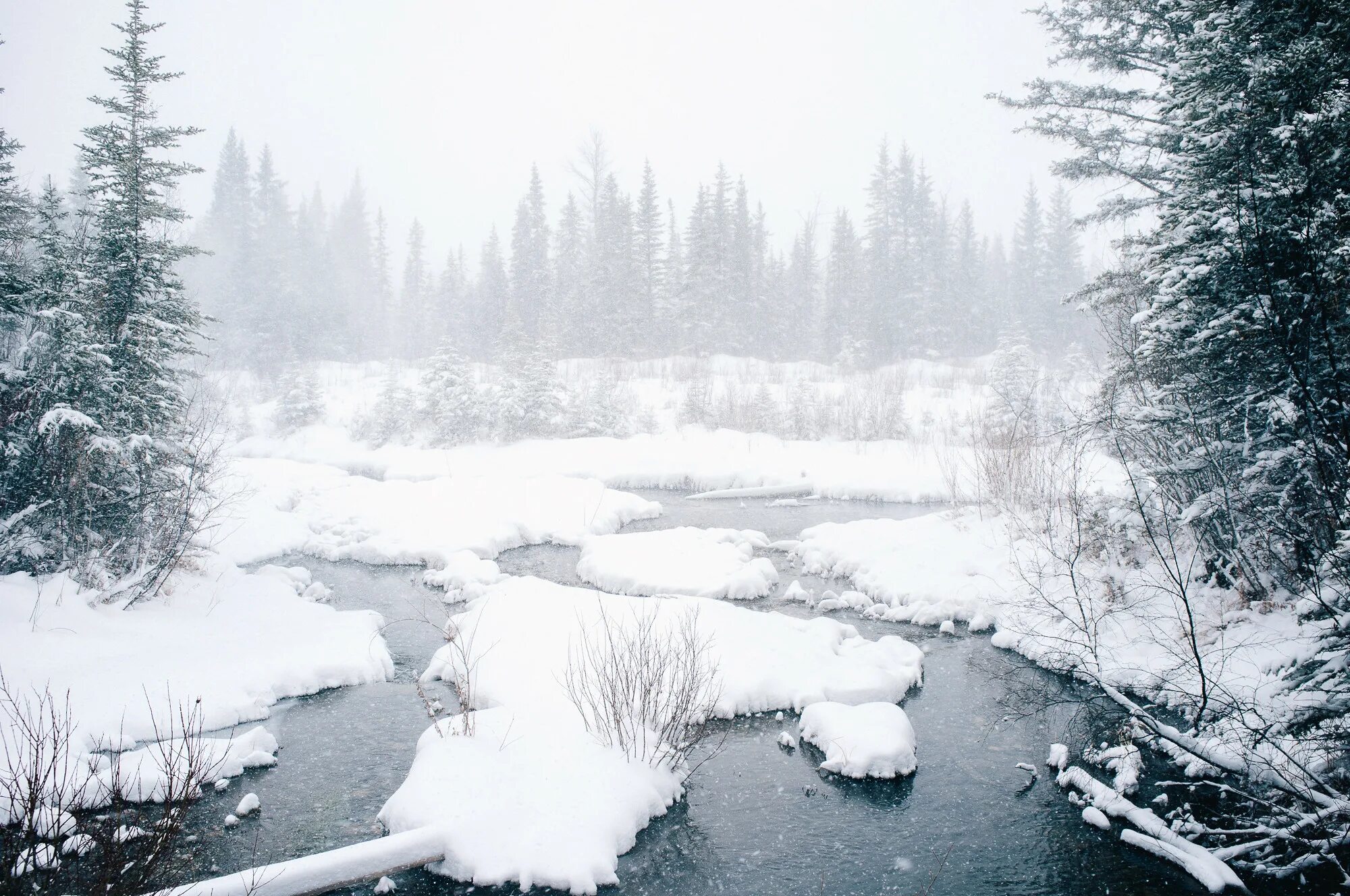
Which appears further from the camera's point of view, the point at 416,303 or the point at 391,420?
the point at 416,303

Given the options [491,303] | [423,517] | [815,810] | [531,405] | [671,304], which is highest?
[491,303]

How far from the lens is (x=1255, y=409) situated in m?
6.46

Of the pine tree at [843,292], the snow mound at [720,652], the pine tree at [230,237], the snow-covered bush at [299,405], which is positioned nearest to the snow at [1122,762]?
the snow mound at [720,652]

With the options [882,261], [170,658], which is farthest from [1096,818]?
[882,261]

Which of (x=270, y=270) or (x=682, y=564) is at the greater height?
(x=270, y=270)

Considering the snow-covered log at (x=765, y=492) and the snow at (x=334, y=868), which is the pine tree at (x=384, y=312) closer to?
the snow-covered log at (x=765, y=492)

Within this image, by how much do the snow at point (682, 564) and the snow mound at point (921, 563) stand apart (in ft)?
3.94

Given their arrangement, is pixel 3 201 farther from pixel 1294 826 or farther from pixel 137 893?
pixel 1294 826

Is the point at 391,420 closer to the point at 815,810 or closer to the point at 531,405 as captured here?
the point at 531,405

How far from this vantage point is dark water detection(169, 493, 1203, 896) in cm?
462

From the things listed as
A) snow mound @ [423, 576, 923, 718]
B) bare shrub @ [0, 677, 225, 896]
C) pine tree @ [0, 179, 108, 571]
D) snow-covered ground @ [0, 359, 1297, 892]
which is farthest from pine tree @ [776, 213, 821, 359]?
bare shrub @ [0, 677, 225, 896]

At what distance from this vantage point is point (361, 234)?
5269 centimetres

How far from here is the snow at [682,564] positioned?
415 inches

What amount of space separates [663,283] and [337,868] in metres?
41.4
